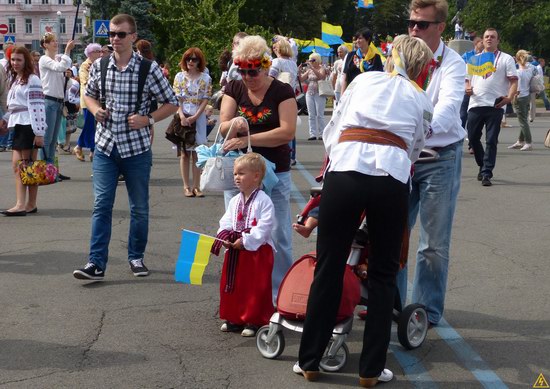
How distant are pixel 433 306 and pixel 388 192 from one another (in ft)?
4.91

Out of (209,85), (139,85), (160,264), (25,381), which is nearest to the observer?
(25,381)

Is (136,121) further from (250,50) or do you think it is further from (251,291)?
(251,291)

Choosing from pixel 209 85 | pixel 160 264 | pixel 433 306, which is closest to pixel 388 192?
pixel 433 306

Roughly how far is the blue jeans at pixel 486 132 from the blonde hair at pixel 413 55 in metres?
7.84

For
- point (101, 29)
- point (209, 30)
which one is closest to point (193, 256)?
point (101, 29)

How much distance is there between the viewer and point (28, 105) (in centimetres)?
1028

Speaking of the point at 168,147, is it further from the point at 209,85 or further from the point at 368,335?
the point at 368,335

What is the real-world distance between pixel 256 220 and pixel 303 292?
80 cm

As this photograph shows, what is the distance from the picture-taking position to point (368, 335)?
195 inches

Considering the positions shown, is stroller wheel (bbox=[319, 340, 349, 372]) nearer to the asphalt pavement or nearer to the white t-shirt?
the asphalt pavement

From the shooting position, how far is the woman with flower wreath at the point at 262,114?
6.15 meters

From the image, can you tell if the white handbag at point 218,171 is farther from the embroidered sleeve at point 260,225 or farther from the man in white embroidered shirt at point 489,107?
the man in white embroidered shirt at point 489,107

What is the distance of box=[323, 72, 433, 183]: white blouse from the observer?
15.8 ft

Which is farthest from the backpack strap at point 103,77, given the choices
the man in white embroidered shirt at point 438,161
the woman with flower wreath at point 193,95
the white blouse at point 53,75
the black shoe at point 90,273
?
the white blouse at point 53,75
